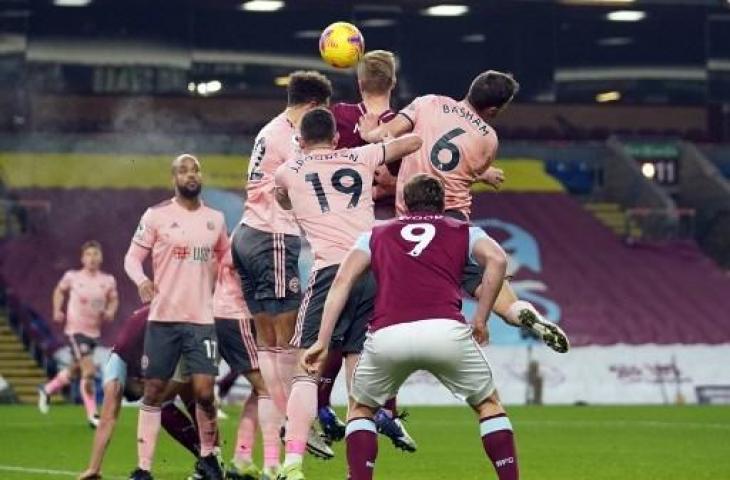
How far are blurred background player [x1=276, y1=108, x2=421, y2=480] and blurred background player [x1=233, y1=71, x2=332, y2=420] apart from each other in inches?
32.5

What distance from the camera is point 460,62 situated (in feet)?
135

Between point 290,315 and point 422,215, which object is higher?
point 422,215

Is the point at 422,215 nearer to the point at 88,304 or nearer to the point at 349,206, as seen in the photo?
the point at 349,206

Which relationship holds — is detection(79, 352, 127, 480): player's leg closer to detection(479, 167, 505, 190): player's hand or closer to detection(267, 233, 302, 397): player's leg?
detection(267, 233, 302, 397): player's leg

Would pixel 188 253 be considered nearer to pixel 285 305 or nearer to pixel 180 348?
pixel 180 348

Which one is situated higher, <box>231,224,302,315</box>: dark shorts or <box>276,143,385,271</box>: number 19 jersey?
<box>276,143,385,271</box>: number 19 jersey

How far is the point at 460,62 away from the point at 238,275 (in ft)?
89.2

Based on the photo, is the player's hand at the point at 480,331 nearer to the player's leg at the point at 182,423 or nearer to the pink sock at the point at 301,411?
the pink sock at the point at 301,411

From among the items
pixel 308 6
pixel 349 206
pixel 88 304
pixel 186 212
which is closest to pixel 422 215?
pixel 349 206

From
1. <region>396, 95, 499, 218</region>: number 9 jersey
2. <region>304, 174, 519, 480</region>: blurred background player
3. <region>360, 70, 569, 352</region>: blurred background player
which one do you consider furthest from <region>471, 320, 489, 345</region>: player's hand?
<region>396, 95, 499, 218</region>: number 9 jersey

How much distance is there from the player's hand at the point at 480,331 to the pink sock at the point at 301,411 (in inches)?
53.6

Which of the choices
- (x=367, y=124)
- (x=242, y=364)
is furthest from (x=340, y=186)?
(x=242, y=364)

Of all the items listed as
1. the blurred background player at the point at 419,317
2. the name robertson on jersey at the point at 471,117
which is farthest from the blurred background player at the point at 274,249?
the blurred background player at the point at 419,317

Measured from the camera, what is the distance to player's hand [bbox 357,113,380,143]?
1282cm
